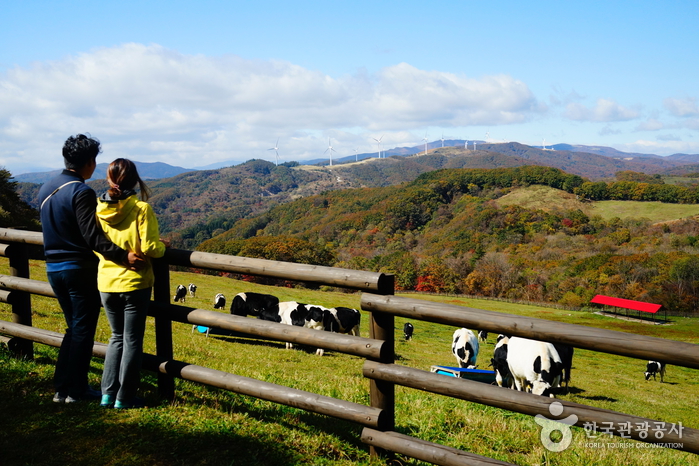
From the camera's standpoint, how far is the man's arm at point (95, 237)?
439cm

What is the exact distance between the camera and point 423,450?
3928mm

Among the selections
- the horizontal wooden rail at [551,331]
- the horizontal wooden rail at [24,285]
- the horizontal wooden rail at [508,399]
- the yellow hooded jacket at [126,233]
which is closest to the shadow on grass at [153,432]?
the horizontal wooden rail at [508,399]

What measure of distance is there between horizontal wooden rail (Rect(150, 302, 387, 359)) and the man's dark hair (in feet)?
5.19

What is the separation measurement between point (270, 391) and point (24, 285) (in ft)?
12.3

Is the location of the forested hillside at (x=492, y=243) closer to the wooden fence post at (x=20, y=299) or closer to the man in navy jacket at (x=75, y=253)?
the wooden fence post at (x=20, y=299)

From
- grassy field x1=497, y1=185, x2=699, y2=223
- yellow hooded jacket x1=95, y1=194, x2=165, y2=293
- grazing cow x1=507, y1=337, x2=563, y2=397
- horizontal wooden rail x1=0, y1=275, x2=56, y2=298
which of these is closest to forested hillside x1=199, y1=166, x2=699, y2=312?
grassy field x1=497, y1=185, x2=699, y2=223

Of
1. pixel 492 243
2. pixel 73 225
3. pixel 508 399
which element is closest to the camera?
pixel 508 399

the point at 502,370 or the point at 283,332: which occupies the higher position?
the point at 283,332

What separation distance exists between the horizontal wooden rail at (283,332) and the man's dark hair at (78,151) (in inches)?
62.2

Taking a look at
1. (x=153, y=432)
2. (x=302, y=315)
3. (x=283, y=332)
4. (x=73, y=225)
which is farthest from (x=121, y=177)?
(x=302, y=315)

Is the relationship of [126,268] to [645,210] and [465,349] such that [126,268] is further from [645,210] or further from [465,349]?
[645,210]

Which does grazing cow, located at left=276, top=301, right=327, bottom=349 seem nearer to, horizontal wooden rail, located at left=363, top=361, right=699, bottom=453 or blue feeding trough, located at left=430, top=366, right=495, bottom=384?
blue feeding trough, located at left=430, top=366, right=495, bottom=384

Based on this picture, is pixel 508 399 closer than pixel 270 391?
Yes

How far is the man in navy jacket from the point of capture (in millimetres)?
4500
